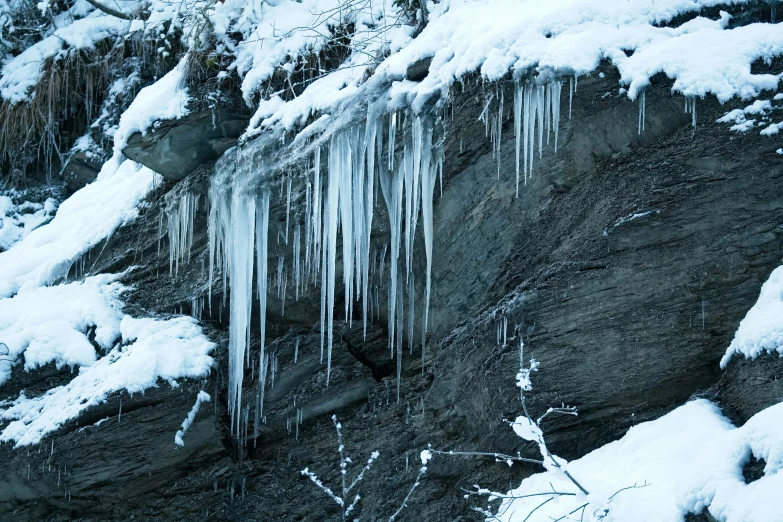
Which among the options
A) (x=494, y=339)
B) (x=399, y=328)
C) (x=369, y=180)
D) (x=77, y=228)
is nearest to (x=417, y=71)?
(x=369, y=180)

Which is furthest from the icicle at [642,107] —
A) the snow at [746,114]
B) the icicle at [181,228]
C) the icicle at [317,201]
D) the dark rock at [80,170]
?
the dark rock at [80,170]

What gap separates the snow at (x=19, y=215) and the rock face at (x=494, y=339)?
7.28ft

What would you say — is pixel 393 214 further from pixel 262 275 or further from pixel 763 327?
pixel 763 327

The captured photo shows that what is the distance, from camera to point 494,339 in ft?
15.7

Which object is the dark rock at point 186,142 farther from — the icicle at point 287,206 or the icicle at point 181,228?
the icicle at point 287,206

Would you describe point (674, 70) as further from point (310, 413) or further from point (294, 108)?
point (310, 413)

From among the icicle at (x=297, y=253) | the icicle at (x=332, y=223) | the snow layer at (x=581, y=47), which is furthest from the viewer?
the icicle at (x=297, y=253)

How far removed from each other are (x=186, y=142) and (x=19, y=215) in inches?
104

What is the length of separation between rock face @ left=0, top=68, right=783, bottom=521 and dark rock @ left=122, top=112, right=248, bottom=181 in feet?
0.08

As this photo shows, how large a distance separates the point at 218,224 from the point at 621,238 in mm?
2756

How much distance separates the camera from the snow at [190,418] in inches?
221

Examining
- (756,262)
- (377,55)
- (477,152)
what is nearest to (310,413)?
(477,152)

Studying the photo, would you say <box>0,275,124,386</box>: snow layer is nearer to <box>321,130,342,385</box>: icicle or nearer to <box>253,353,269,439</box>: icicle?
<box>253,353,269,439</box>: icicle

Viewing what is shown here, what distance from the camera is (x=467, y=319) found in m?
5.06
